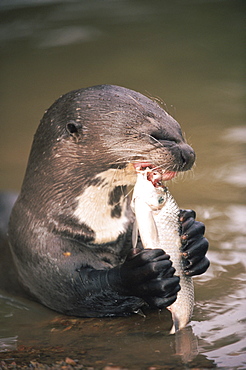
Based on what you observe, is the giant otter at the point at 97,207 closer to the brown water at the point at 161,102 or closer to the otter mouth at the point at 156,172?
the otter mouth at the point at 156,172

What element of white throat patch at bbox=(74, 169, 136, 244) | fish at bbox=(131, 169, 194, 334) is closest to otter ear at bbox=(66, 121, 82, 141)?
white throat patch at bbox=(74, 169, 136, 244)

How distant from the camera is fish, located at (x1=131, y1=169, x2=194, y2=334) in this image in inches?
132

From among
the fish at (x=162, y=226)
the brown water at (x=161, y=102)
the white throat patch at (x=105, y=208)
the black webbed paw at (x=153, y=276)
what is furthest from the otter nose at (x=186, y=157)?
the brown water at (x=161, y=102)

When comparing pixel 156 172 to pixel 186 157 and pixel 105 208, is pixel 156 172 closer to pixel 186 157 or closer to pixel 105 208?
pixel 186 157

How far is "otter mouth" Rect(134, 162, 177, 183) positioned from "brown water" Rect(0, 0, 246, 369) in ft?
2.30

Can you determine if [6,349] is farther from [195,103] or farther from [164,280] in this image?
[195,103]

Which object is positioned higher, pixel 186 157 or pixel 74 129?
pixel 74 129

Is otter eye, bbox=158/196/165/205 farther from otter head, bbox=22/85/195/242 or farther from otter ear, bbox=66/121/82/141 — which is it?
otter ear, bbox=66/121/82/141

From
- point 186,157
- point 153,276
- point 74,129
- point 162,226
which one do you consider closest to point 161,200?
point 162,226

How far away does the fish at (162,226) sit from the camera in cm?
334

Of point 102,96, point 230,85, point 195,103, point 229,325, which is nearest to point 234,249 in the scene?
point 229,325

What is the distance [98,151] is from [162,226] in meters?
0.47

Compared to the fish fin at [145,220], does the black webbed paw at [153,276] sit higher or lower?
lower

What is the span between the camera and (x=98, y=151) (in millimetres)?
3566
